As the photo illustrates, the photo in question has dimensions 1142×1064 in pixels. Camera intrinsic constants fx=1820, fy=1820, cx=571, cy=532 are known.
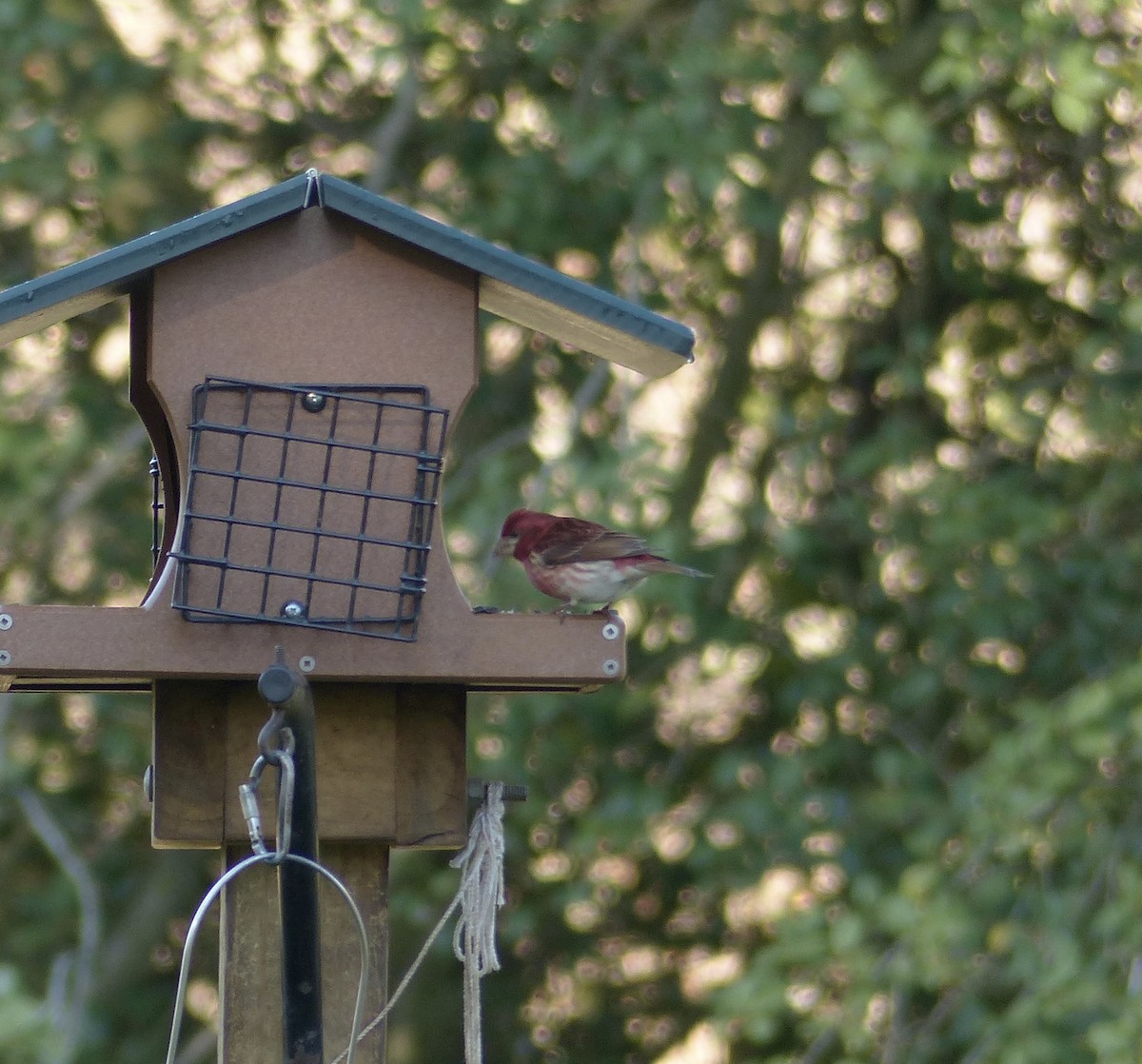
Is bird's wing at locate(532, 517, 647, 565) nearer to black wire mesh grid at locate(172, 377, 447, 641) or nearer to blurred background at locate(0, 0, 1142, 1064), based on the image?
black wire mesh grid at locate(172, 377, 447, 641)

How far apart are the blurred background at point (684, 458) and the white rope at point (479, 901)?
2.01 m

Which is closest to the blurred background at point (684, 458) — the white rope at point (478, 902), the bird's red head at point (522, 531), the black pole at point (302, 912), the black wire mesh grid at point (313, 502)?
the bird's red head at point (522, 531)

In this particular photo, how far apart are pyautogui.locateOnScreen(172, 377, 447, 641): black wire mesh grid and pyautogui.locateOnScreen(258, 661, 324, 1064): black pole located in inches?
13.9

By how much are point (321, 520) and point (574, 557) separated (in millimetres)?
900

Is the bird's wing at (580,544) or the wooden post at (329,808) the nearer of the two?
the wooden post at (329,808)

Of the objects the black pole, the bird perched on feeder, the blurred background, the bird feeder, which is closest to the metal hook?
the black pole

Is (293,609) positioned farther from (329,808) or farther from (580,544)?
(580,544)

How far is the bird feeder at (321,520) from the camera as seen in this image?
7.45 ft

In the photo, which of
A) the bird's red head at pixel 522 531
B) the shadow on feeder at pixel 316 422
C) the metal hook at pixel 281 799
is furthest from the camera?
the bird's red head at pixel 522 531

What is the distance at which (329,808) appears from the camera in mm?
2410

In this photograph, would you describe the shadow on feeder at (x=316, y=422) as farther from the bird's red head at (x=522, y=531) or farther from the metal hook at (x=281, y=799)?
the bird's red head at (x=522, y=531)

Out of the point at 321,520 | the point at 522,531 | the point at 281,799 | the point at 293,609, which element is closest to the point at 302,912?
the point at 281,799

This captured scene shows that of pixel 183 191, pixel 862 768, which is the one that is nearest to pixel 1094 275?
pixel 862 768

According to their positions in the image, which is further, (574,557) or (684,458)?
(684,458)
